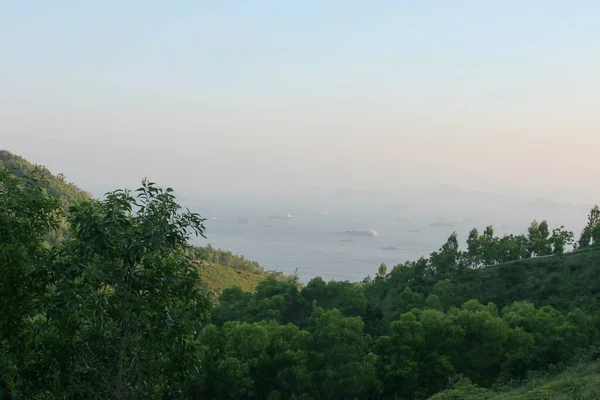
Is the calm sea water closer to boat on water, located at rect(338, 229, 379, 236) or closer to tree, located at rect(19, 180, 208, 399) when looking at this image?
boat on water, located at rect(338, 229, 379, 236)

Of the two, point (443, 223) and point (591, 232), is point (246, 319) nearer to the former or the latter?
point (591, 232)

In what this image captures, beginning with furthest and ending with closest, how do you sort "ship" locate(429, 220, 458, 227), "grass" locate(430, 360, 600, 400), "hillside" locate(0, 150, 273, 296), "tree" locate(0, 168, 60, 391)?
"ship" locate(429, 220, 458, 227), "hillside" locate(0, 150, 273, 296), "grass" locate(430, 360, 600, 400), "tree" locate(0, 168, 60, 391)

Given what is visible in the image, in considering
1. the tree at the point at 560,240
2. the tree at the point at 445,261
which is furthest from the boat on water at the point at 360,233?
the tree at the point at 445,261

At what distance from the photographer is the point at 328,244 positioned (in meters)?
147

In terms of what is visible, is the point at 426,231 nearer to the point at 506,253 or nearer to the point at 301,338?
the point at 506,253

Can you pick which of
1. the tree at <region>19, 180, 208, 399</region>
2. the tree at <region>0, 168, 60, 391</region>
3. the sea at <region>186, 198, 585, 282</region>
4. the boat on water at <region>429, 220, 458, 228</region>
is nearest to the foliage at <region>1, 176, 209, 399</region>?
the tree at <region>19, 180, 208, 399</region>

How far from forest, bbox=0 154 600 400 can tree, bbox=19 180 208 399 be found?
18 mm

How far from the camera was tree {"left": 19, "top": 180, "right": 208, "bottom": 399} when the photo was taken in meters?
5.77

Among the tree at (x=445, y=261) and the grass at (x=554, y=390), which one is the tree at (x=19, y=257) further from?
the tree at (x=445, y=261)

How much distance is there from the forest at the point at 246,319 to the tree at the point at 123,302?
0.06ft

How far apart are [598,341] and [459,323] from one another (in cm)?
477

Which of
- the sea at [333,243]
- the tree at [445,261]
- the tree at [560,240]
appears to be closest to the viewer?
the tree at [445,261]

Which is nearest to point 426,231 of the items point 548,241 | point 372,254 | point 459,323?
point 372,254

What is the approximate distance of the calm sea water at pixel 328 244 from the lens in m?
112
